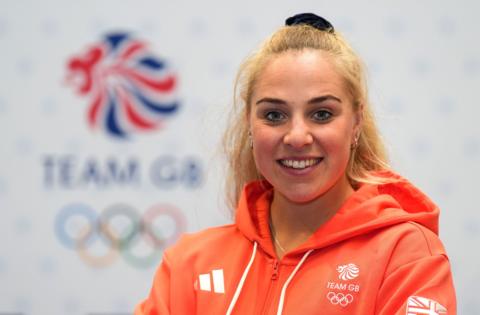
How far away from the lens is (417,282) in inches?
52.1

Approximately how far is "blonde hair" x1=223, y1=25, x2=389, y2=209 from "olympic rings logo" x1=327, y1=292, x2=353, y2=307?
0.90 ft

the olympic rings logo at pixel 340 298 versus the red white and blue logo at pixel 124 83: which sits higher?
the red white and blue logo at pixel 124 83

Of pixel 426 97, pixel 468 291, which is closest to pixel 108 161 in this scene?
pixel 426 97

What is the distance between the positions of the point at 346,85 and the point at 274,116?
15cm

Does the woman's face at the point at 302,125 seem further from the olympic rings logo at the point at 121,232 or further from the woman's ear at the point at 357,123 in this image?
the olympic rings logo at the point at 121,232

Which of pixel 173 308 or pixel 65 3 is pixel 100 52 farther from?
pixel 173 308

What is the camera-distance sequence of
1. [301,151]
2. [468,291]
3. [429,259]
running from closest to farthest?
[429,259]
[301,151]
[468,291]

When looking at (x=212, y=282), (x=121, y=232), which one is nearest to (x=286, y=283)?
(x=212, y=282)

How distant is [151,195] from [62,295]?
16.9 inches

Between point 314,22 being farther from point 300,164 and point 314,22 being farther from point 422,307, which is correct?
point 422,307

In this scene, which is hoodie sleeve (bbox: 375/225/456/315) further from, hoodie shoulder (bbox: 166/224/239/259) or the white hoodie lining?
hoodie shoulder (bbox: 166/224/239/259)

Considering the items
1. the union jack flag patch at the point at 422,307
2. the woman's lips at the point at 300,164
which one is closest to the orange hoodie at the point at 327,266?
the union jack flag patch at the point at 422,307

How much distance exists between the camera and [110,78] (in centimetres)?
256

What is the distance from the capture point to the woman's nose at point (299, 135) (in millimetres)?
1431
